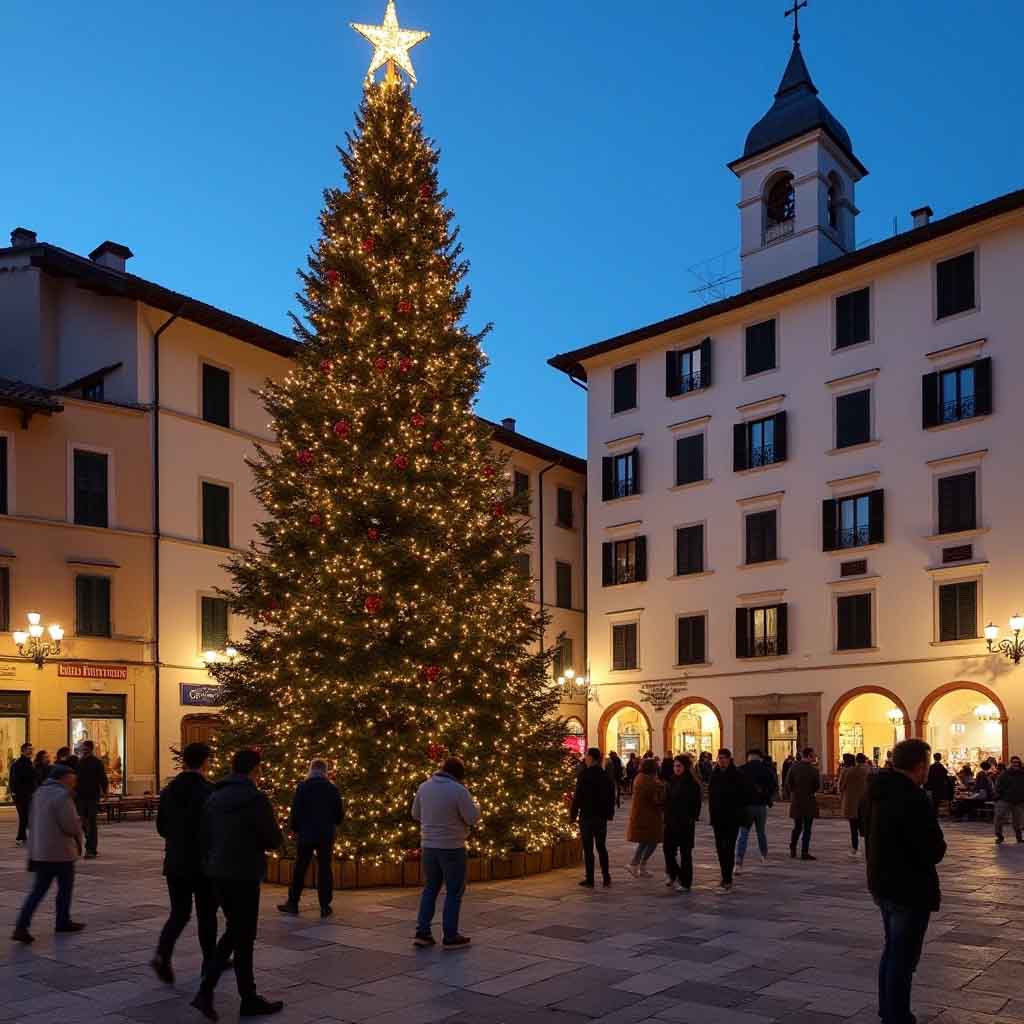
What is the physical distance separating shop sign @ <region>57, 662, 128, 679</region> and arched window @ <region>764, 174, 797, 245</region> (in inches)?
1084

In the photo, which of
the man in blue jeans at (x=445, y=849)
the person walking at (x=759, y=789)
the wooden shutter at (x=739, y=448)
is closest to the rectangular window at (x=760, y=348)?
the wooden shutter at (x=739, y=448)

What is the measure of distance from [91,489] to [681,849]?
20894 millimetres

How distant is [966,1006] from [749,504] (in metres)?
29.3

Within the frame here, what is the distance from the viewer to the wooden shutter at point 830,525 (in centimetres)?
3471

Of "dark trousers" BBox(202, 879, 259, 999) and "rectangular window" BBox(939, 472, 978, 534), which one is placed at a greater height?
"rectangular window" BBox(939, 472, 978, 534)

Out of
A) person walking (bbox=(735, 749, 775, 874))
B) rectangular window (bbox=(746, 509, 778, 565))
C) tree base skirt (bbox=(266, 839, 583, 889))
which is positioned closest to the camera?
tree base skirt (bbox=(266, 839, 583, 889))

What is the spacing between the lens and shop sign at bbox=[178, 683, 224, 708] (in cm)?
3127

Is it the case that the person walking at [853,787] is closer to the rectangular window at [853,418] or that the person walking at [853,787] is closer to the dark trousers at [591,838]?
the dark trousers at [591,838]

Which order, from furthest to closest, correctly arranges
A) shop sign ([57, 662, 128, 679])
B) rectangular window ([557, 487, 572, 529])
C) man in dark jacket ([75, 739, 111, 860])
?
rectangular window ([557, 487, 572, 529])
shop sign ([57, 662, 128, 679])
man in dark jacket ([75, 739, 111, 860])

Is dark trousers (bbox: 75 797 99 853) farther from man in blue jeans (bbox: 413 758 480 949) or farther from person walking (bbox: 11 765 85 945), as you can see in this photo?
man in blue jeans (bbox: 413 758 480 949)

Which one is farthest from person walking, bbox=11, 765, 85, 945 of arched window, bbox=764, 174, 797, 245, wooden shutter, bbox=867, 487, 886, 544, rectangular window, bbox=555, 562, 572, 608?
arched window, bbox=764, 174, 797, 245

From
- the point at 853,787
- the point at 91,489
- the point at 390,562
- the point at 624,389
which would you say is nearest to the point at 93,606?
the point at 91,489

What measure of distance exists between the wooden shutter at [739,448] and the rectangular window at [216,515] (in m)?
16.0

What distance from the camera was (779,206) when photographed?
43.8 metres
